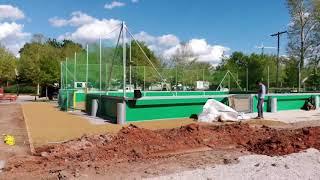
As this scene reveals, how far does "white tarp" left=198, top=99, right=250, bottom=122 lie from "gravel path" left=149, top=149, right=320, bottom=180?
30.1ft

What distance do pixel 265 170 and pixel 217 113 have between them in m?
10.9

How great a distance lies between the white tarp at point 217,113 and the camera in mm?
18844

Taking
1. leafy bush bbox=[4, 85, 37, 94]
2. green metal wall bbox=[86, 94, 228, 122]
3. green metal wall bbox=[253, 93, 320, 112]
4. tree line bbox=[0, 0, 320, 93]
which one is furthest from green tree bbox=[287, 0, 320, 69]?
leafy bush bbox=[4, 85, 37, 94]

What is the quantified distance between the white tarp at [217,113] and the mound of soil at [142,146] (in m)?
Answer: 4.74

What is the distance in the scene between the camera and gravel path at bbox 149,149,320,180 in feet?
25.9

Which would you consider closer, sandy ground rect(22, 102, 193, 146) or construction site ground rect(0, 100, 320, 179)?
construction site ground rect(0, 100, 320, 179)

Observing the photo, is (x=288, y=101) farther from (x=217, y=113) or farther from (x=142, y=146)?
(x=142, y=146)

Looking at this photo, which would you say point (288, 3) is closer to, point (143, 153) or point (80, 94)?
point (80, 94)

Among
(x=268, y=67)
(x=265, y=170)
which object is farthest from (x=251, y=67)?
(x=265, y=170)

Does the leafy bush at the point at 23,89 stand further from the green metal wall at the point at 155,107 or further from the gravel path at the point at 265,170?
the gravel path at the point at 265,170

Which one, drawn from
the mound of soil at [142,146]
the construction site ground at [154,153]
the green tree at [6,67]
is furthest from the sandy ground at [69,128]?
the green tree at [6,67]

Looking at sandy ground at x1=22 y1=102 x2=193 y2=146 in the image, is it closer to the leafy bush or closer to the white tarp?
the white tarp

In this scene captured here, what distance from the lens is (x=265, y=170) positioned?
27.1ft

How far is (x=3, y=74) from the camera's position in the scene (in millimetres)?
62438
